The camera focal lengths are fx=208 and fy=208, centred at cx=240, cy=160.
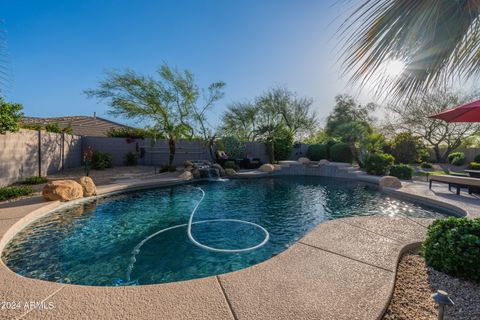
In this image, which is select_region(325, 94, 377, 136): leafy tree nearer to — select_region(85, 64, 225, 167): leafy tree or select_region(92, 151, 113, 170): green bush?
select_region(85, 64, 225, 167): leafy tree

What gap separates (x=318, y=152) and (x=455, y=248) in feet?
46.3

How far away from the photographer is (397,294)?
6.53ft

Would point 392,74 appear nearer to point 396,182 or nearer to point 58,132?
point 396,182

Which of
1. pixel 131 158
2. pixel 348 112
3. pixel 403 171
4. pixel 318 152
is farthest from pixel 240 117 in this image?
pixel 403 171

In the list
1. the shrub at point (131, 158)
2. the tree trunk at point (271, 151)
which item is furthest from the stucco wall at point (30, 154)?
the tree trunk at point (271, 151)

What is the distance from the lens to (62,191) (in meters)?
5.30

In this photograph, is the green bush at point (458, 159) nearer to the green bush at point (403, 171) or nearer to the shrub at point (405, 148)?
the shrub at point (405, 148)

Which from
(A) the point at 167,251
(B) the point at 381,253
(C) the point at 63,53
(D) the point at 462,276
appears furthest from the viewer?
(C) the point at 63,53

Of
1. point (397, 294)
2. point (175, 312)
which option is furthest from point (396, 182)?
point (175, 312)

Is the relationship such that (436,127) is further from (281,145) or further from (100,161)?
(100,161)

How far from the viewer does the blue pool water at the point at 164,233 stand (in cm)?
286

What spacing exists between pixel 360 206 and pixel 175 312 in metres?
5.79

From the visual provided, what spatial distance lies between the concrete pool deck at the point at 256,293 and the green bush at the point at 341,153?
12284 mm

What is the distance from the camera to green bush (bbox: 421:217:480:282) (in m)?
2.07
